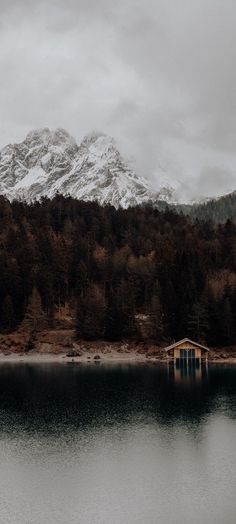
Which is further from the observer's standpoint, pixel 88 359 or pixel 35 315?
pixel 35 315

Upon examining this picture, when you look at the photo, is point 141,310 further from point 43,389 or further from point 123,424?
point 123,424

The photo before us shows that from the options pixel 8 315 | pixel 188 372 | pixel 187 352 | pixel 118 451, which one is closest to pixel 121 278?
pixel 8 315

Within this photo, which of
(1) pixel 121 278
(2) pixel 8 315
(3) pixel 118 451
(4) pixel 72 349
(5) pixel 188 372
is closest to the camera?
(3) pixel 118 451

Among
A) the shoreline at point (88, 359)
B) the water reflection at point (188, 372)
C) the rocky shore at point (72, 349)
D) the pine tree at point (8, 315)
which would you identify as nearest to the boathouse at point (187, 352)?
the water reflection at point (188, 372)

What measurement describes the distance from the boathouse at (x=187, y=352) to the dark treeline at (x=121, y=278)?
6380 mm

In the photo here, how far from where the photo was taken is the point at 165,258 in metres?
155

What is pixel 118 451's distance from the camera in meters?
60.3

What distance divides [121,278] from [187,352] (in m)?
39.3

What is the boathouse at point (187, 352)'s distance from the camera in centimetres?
12781

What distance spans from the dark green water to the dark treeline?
35.2 metres

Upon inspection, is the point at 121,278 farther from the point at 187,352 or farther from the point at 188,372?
the point at 188,372

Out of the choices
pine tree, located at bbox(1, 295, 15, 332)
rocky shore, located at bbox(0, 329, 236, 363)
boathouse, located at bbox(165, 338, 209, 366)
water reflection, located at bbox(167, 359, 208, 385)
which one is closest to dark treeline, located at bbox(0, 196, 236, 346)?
pine tree, located at bbox(1, 295, 15, 332)

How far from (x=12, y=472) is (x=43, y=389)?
1659 inches

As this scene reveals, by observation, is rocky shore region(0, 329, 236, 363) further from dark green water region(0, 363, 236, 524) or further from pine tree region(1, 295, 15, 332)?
dark green water region(0, 363, 236, 524)
